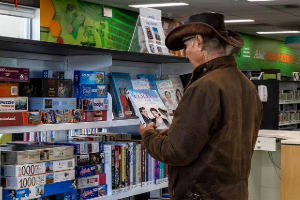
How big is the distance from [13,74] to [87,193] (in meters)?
0.74

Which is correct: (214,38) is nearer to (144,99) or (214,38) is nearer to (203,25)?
(203,25)

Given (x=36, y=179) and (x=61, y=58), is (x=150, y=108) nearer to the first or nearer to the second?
(x=61, y=58)

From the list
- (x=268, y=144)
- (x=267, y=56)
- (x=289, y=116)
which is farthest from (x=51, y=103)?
(x=267, y=56)

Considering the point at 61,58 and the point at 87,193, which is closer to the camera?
the point at 87,193

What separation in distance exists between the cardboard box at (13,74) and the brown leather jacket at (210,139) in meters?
0.63

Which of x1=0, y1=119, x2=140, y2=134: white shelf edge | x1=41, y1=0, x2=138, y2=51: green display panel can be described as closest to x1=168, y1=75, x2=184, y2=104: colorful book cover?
x1=0, y1=119, x2=140, y2=134: white shelf edge

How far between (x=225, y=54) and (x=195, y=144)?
0.46 m

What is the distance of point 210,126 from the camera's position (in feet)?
5.84

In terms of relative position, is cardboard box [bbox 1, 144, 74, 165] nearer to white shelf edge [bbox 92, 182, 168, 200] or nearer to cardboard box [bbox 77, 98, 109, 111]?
cardboard box [bbox 77, 98, 109, 111]

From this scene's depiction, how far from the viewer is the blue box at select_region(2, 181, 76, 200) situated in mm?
1904

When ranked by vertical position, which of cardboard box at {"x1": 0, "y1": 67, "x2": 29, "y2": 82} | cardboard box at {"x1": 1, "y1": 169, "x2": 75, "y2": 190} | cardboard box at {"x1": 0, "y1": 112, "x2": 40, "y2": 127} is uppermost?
cardboard box at {"x1": 0, "y1": 67, "x2": 29, "y2": 82}

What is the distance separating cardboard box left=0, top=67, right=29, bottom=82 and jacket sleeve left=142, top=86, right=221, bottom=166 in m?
0.71

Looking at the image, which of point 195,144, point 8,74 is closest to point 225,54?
point 195,144

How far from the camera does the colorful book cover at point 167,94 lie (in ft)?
9.55
